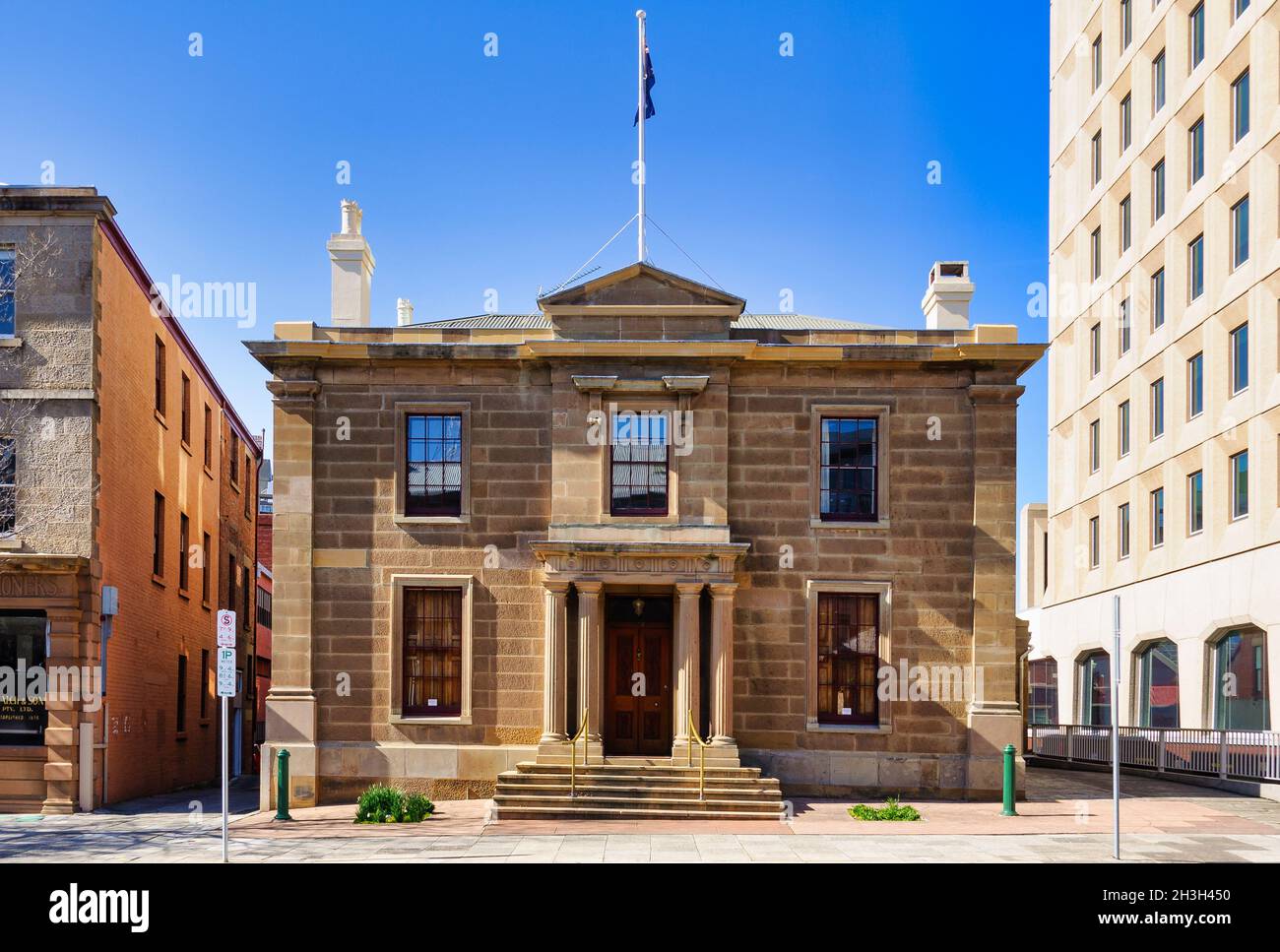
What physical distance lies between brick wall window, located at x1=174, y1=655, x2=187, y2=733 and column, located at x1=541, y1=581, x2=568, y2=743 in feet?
41.3

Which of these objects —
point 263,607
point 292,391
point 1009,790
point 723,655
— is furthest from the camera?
point 263,607

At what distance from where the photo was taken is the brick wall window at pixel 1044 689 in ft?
159

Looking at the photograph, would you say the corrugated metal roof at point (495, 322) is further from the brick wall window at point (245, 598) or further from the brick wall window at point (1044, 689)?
the brick wall window at point (1044, 689)

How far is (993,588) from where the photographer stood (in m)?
22.2

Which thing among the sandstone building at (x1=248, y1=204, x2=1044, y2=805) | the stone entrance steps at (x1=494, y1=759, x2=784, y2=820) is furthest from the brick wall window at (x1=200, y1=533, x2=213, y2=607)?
the stone entrance steps at (x1=494, y1=759, x2=784, y2=820)

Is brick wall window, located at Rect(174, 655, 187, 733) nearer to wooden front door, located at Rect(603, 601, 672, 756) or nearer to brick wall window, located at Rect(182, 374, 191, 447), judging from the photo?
brick wall window, located at Rect(182, 374, 191, 447)

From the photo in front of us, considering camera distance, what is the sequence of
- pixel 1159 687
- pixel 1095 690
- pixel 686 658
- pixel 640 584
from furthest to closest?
pixel 1095 690
pixel 1159 687
pixel 640 584
pixel 686 658

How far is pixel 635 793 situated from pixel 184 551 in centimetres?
1530

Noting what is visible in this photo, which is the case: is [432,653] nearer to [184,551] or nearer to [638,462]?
[638,462]

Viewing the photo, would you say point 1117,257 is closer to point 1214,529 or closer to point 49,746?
point 1214,529

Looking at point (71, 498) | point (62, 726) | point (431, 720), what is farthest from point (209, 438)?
point (431, 720)

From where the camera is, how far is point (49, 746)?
21.6 meters

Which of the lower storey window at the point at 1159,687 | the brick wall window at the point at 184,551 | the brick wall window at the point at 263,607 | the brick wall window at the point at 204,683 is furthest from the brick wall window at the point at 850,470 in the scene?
the brick wall window at the point at 263,607

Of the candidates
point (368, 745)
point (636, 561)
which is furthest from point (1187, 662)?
point (368, 745)
